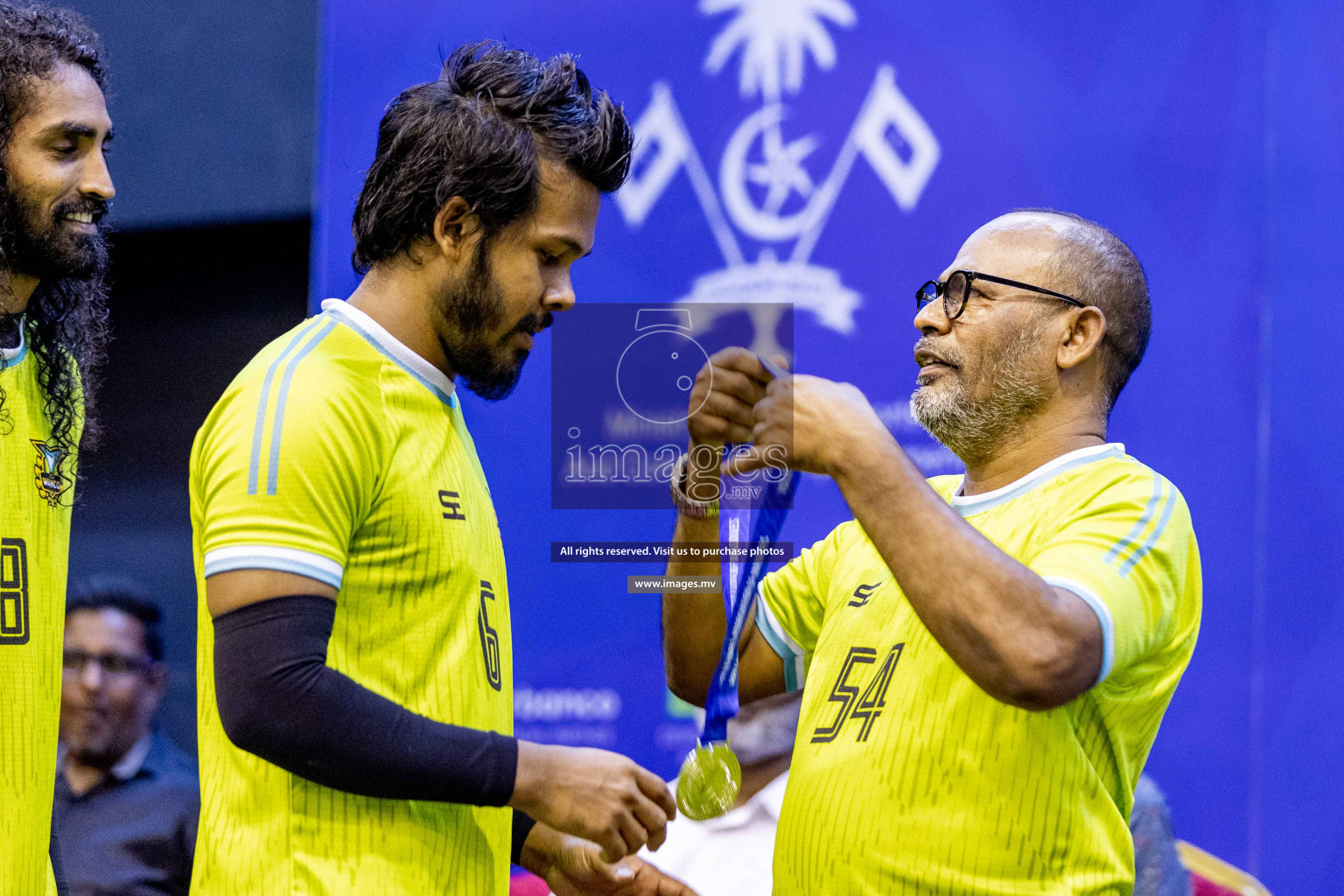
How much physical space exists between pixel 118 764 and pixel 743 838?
1.62 m

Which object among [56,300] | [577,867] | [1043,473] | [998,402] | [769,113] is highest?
[769,113]

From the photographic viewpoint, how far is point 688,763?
1.68 meters

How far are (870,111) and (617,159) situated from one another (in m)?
1.58

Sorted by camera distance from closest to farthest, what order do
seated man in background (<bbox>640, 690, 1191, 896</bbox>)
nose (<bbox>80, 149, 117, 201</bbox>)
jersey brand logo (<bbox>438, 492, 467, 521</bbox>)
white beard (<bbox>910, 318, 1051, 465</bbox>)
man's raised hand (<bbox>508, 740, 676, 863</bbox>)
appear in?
man's raised hand (<bbox>508, 740, 676, 863</bbox>), jersey brand logo (<bbox>438, 492, 467, 521</bbox>), white beard (<bbox>910, 318, 1051, 465</bbox>), nose (<bbox>80, 149, 117, 201</bbox>), seated man in background (<bbox>640, 690, 1191, 896</bbox>)

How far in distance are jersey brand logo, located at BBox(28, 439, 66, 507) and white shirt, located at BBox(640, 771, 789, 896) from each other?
1.50m

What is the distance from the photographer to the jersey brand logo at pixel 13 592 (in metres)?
1.77

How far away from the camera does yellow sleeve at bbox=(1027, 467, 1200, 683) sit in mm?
1462

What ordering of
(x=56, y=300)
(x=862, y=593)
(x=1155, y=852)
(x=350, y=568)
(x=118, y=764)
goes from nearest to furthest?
(x=350, y=568) < (x=862, y=593) < (x=56, y=300) < (x=1155, y=852) < (x=118, y=764)

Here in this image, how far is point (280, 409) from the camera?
1320 millimetres

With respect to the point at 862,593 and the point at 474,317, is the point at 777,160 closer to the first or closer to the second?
the point at 862,593

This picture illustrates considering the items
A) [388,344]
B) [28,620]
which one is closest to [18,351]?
[28,620]

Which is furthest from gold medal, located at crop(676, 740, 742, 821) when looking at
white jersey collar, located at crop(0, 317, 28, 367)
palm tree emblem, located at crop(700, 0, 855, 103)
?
palm tree emblem, located at crop(700, 0, 855, 103)

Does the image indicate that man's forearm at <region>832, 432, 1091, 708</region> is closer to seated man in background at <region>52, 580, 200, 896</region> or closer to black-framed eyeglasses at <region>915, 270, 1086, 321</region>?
black-framed eyeglasses at <region>915, 270, 1086, 321</region>

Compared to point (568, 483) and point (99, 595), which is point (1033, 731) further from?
point (99, 595)
